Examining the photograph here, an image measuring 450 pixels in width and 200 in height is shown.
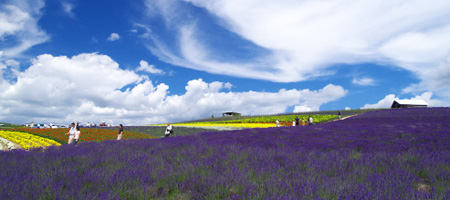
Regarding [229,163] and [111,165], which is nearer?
[111,165]

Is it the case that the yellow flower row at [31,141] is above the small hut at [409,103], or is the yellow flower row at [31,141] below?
below

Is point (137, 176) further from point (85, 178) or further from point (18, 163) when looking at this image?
point (18, 163)

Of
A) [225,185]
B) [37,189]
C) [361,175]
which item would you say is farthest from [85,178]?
[361,175]

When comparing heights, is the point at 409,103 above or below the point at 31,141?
above

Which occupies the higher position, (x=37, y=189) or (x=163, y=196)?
(x=37, y=189)

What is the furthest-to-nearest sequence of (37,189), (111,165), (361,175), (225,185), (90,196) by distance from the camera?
(111,165) → (361,175) → (225,185) → (37,189) → (90,196)

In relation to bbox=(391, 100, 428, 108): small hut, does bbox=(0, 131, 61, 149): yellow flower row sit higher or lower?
lower

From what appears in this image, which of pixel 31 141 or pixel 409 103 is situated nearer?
pixel 31 141

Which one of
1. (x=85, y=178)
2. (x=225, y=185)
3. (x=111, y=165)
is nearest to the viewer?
(x=225, y=185)

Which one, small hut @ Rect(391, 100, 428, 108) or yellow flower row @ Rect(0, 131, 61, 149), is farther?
small hut @ Rect(391, 100, 428, 108)

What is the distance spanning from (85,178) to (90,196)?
0.78 m

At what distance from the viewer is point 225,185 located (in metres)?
2.73

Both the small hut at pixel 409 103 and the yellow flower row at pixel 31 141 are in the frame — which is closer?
the yellow flower row at pixel 31 141

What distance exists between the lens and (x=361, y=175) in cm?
331
